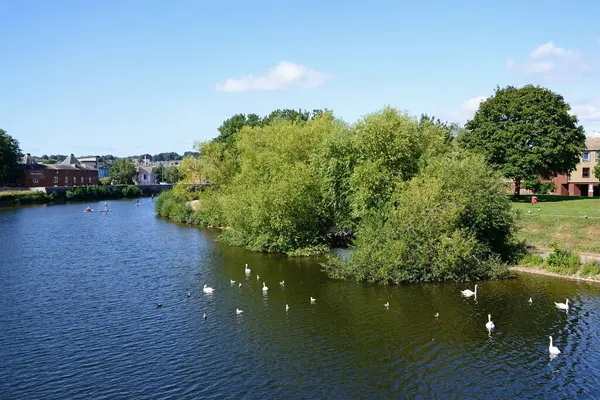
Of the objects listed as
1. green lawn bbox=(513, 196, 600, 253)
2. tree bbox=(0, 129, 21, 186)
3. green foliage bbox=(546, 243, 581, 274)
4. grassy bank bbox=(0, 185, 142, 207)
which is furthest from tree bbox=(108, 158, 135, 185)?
green foliage bbox=(546, 243, 581, 274)

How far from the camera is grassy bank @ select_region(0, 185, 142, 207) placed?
12631 centimetres

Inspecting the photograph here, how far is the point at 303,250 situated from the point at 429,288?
17458mm

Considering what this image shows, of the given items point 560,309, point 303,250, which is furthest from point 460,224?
point 303,250

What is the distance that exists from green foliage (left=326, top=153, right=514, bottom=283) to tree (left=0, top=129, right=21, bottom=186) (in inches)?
4730

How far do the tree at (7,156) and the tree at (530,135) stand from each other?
11872 centimetres

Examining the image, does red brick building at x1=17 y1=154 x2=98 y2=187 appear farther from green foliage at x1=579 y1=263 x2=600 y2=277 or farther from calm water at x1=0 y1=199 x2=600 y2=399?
green foliage at x1=579 y1=263 x2=600 y2=277

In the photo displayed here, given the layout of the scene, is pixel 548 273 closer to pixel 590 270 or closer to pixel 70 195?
pixel 590 270

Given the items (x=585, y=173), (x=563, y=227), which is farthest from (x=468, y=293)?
(x=585, y=173)

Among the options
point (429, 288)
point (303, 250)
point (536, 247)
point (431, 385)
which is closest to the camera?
point (431, 385)

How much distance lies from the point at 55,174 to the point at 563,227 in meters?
143

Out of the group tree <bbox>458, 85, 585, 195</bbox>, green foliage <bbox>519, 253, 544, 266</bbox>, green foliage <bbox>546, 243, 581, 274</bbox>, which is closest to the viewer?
green foliage <bbox>546, 243, 581, 274</bbox>

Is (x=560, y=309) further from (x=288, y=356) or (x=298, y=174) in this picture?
(x=298, y=174)

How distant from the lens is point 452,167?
43.2 metres

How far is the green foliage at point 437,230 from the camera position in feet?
131
